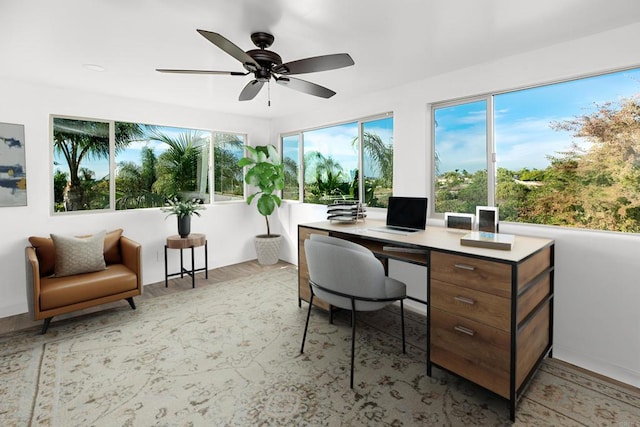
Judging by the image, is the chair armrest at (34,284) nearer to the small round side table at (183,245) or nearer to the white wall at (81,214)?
the white wall at (81,214)

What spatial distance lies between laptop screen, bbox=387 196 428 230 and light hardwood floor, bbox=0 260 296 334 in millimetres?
2310

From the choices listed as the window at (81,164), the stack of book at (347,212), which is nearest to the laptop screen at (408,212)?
the stack of book at (347,212)

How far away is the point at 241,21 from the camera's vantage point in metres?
2.10

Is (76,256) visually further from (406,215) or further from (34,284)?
(406,215)

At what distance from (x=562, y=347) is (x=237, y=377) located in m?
2.41

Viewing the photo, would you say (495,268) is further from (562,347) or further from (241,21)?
(241,21)

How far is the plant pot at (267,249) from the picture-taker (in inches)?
197

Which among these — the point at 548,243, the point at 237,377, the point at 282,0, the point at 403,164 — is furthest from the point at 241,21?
the point at 548,243

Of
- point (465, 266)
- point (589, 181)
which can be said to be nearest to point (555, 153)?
point (589, 181)

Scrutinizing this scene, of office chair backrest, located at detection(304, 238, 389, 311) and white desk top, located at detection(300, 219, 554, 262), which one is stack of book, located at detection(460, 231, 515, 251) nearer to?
white desk top, located at detection(300, 219, 554, 262)

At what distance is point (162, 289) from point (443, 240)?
3.40m

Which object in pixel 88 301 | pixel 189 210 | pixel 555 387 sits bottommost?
pixel 555 387

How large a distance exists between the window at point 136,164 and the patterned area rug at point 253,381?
5.29 feet

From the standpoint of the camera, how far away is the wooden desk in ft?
5.99
